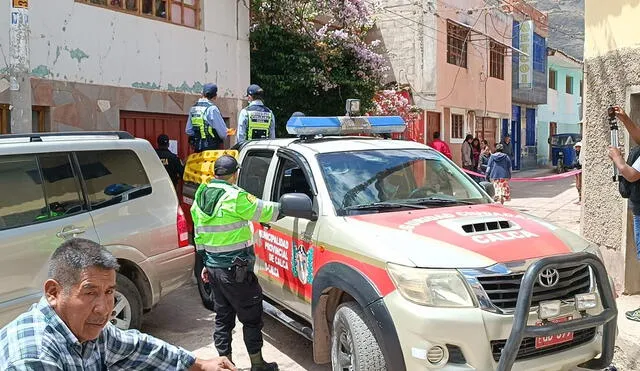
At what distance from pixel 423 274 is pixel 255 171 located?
2.62 meters

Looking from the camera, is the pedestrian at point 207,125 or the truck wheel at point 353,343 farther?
the pedestrian at point 207,125

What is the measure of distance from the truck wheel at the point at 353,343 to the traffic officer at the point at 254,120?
12.9 feet

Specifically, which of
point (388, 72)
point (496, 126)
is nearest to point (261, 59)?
point (388, 72)

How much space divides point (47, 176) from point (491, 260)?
332cm

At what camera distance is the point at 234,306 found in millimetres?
4254

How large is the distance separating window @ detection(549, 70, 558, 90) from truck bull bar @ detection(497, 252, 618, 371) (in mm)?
32619

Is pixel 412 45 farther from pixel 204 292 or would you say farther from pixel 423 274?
pixel 423 274

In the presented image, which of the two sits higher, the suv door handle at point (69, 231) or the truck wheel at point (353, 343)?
the suv door handle at point (69, 231)

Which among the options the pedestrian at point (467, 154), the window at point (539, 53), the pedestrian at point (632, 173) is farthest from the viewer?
the window at point (539, 53)

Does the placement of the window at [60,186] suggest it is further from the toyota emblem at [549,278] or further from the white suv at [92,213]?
the toyota emblem at [549,278]

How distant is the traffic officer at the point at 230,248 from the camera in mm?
4156

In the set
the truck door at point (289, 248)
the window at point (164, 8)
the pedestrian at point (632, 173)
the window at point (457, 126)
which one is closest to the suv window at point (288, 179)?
the truck door at point (289, 248)

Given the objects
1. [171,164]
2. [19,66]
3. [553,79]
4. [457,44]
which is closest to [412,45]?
[457,44]

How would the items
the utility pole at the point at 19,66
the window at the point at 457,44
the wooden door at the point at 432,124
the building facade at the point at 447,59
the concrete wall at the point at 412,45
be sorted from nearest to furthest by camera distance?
the utility pole at the point at 19,66, the concrete wall at the point at 412,45, the building facade at the point at 447,59, the wooden door at the point at 432,124, the window at the point at 457,44
